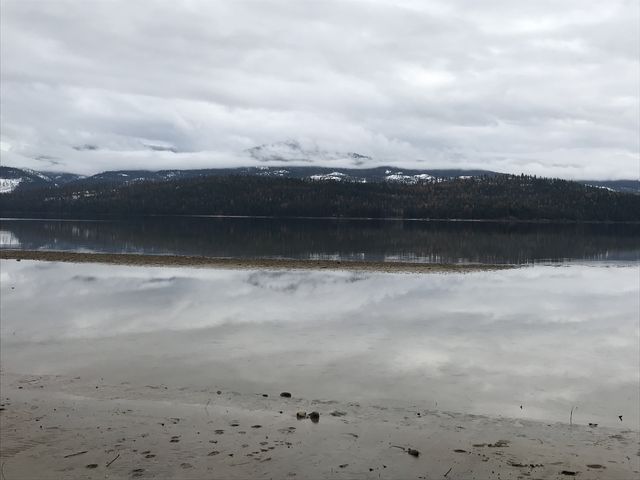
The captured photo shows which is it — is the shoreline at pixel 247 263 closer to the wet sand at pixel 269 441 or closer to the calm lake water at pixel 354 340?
the calm lake water at pixel 354 340

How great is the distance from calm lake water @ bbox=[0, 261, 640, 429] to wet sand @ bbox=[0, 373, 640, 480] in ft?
4.18

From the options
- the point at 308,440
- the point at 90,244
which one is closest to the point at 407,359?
the point at 308,440

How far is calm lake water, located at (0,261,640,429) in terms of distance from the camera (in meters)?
18.3

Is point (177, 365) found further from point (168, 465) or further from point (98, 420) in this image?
point (168, 465)

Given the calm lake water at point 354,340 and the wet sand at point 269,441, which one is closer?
the wet sand at point 269,441

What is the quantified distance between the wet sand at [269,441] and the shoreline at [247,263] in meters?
38.1

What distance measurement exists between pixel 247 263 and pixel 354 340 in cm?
3566

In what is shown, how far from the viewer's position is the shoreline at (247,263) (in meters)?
55.7

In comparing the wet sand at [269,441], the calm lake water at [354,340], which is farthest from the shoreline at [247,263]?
the wet sand at [269,441]

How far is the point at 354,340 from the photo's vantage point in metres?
24.9

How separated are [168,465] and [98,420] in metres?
3.65

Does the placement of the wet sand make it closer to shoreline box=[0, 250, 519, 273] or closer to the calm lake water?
the calm lake water

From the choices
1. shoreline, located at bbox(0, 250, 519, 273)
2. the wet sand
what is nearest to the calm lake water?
the wet sand

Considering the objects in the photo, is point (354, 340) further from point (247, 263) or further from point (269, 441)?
point (247, 263)
